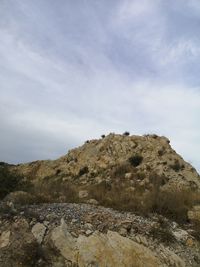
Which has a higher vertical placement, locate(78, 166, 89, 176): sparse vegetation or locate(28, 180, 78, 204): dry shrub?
locate(78, 166, 89, 176): sparse vegetation

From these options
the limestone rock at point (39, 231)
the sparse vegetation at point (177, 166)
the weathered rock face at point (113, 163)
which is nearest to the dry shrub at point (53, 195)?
the limestone rock at point (39, 231)

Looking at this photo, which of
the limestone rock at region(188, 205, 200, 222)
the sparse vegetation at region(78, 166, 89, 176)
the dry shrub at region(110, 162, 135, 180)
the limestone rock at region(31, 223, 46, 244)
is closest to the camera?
the limestone rock at region(31, 223, 46, 244)

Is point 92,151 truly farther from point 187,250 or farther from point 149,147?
point 187,250

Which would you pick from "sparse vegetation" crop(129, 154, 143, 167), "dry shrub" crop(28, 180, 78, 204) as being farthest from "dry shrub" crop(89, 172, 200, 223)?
"sparse vegetation" crop(129, 154, 143, 167)

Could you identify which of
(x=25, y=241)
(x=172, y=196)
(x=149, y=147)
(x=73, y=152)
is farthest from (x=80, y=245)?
(x=73, y=152)

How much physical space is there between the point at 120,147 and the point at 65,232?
17062 millimetres

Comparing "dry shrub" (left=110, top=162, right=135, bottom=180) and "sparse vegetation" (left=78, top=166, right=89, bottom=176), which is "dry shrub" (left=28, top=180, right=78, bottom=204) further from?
"sparse vegetation" (left=78, top=166, right=89, bottom=176)

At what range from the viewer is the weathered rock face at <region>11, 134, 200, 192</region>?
75.5ft

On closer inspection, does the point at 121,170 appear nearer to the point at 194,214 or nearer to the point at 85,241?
the point at 194,214

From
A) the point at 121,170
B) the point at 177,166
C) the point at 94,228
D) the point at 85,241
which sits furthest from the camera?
the point at 177,166

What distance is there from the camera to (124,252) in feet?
32.4

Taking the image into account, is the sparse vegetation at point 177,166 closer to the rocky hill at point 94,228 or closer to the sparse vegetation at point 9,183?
the rocky hill at point 94,228

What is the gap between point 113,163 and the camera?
81.5 ft

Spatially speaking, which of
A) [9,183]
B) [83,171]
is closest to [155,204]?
[9,183]
